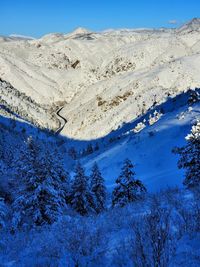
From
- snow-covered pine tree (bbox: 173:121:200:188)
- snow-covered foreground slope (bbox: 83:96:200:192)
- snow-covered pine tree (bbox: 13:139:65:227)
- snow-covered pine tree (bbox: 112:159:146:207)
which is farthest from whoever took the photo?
snow-covered foreground slope (bbox: 83:96:200:192)

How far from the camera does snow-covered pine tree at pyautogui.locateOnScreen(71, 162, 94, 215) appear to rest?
26719 mm

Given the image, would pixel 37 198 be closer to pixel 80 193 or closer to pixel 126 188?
pixel 126 188

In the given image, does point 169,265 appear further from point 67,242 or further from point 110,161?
point 110,161

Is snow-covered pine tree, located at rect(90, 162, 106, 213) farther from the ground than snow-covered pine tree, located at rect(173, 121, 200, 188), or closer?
closer

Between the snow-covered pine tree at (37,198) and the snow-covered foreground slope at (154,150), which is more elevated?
the snow-covered pine tree at (37,198)

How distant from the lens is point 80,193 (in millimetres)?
27078

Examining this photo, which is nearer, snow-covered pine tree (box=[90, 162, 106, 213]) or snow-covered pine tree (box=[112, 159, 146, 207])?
snow-covered pine tree (box=[112, 159, 146, 207])

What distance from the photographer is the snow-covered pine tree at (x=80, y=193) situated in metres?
26.7

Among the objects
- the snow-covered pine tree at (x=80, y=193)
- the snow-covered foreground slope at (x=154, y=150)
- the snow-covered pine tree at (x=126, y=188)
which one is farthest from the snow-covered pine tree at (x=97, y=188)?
the snow-covered foreground slope at (x=154, y=150)

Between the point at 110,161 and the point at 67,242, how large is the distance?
49.5 metres

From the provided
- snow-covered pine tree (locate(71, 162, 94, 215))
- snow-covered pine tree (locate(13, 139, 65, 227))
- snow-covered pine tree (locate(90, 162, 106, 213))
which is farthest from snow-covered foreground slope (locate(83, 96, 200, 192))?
snow-covered pine tree (locate(13, 139, 65, 227))

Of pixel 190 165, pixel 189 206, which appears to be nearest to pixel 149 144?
pixel 190 165

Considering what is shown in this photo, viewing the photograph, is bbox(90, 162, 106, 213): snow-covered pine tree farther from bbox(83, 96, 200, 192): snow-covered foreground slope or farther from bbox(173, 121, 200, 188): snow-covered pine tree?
bbox(173, 121, 200, 188): snow-covered pine tree

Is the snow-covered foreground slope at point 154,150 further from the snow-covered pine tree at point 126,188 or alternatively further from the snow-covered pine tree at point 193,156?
the snow-covered pine tree at point 193,156
